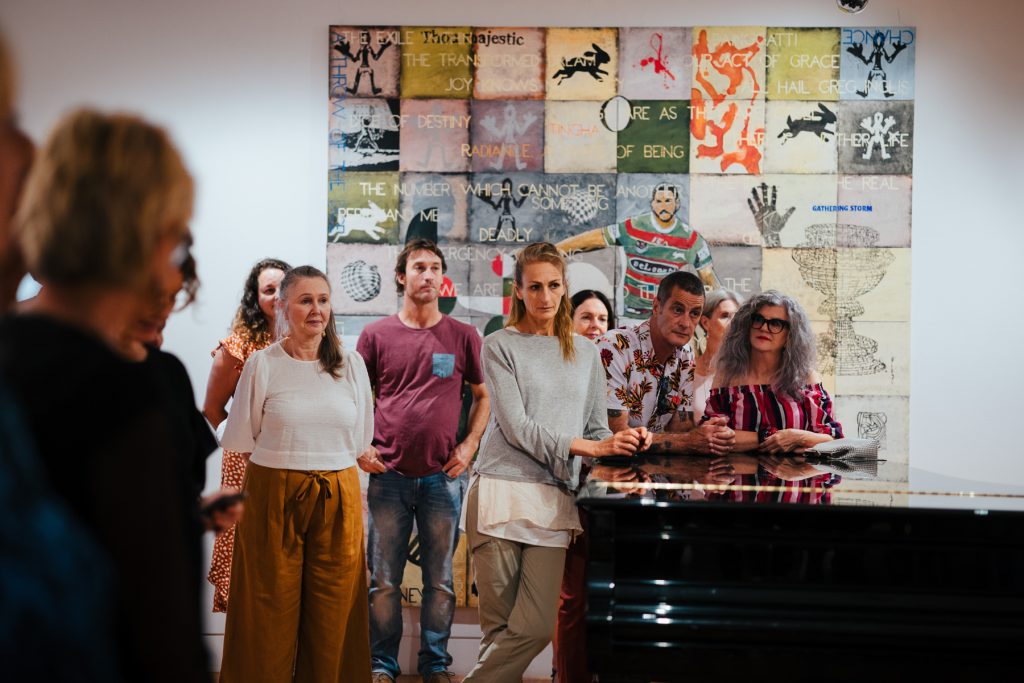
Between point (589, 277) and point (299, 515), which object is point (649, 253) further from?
point (299, 515)

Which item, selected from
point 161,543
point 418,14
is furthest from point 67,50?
point 161,543

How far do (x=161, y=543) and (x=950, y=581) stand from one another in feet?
6.19

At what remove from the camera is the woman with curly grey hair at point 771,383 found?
3279 mm

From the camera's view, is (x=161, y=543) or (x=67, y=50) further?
(x=67, y=50)

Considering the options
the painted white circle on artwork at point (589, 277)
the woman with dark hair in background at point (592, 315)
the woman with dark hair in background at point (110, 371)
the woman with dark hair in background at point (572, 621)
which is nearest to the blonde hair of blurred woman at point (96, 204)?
the woman with dark hair in background at point (110, 371)

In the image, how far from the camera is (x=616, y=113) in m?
4.51

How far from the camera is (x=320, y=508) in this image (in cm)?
341

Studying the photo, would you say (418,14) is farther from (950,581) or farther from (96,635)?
(96,635)

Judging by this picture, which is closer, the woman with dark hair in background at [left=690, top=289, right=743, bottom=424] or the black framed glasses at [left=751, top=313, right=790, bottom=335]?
the black framed glasses at [left=751, top=313, right=790, bottom=335]

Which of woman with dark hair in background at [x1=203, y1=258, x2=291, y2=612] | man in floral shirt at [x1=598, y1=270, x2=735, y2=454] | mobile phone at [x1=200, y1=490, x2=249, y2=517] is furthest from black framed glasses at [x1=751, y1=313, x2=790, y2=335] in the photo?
mobile phone at [x1=200, y1=490, x2=249, y2=517]

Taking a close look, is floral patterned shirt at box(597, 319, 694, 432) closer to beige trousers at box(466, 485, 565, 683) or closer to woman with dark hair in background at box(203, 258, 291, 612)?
beige trousers at box(466, 485, 565, 683)

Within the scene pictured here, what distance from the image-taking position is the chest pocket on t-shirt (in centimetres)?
421

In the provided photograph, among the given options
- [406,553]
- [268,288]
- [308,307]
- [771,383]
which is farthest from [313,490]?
[771,383]

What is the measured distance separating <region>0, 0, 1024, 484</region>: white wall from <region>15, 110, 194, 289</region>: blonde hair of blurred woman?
328 centimetres
